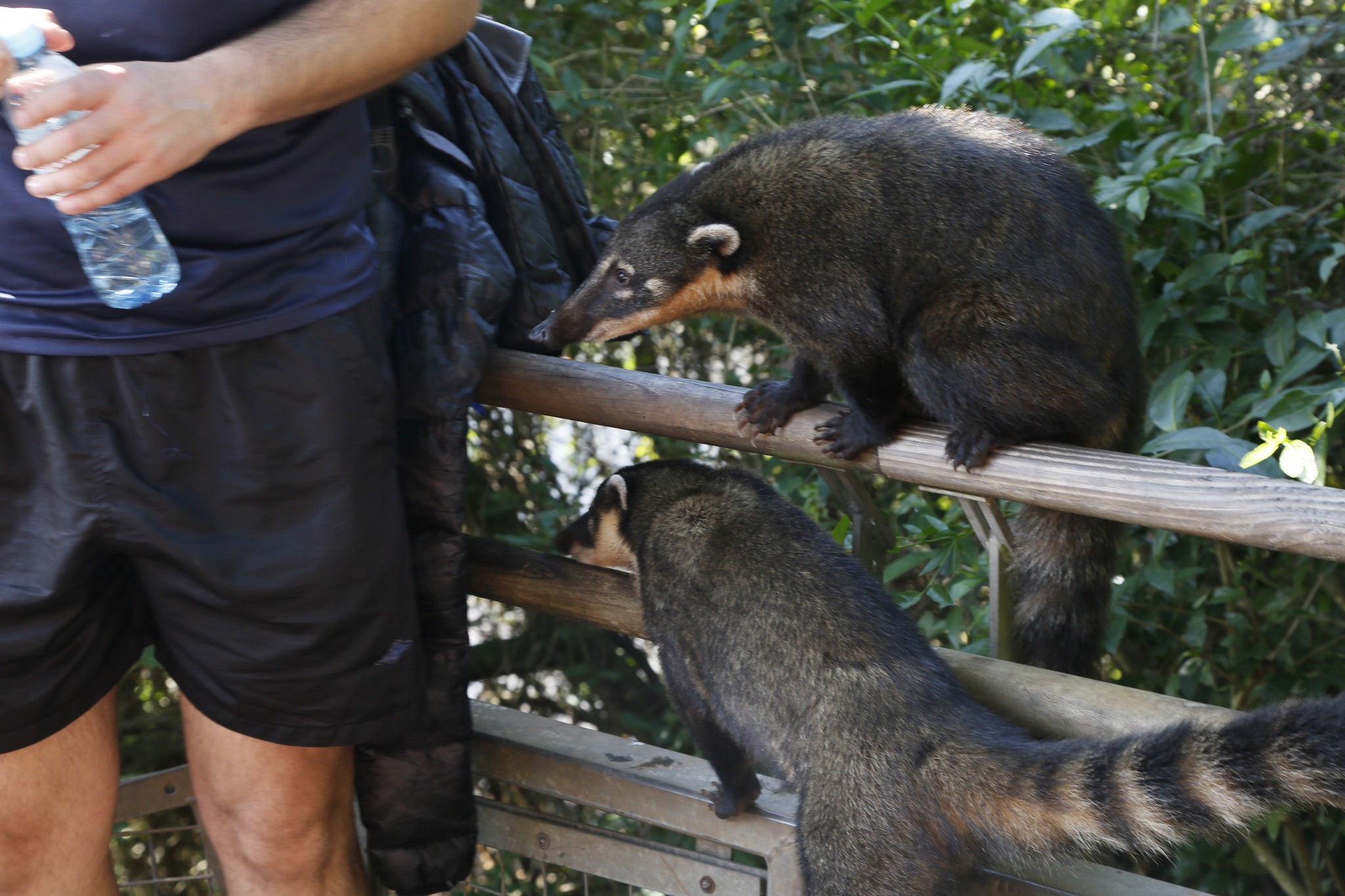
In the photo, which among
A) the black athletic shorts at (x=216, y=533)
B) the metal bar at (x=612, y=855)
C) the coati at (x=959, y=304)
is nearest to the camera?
the black athletic shorts at (x=216, y=533)

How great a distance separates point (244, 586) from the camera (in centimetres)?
172

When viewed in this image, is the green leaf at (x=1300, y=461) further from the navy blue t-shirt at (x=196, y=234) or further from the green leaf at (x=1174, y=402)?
Result: the navy blue t-shirt at (x=196, y=234)

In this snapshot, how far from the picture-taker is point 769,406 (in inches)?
89.6

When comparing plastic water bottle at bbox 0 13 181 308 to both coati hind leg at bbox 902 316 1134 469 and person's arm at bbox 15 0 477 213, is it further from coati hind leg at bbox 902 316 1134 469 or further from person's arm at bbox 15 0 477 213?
coati hind leg at bbox 902 316 1134 469

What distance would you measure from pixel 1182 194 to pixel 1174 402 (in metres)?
0.51

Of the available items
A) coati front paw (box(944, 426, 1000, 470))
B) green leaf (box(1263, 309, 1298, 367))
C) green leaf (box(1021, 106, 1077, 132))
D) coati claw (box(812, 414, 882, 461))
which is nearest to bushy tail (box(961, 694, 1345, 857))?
coati front paw (box(944, 426, 1000, 470))

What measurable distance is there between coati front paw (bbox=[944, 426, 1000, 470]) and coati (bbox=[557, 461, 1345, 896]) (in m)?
0.29

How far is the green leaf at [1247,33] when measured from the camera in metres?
A: 2.69

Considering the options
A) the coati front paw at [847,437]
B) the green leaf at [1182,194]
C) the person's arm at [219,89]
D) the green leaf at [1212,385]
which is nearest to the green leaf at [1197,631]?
the green leaf at [1212,385]

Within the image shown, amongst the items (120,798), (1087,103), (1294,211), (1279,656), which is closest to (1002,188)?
(1294,211)

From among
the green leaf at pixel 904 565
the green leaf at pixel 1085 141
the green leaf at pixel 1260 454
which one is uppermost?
the green leaf at pixel 1085 141

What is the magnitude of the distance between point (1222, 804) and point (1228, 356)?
1.62m

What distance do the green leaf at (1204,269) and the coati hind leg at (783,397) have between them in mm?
938

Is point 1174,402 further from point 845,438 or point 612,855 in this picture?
point 612,855
